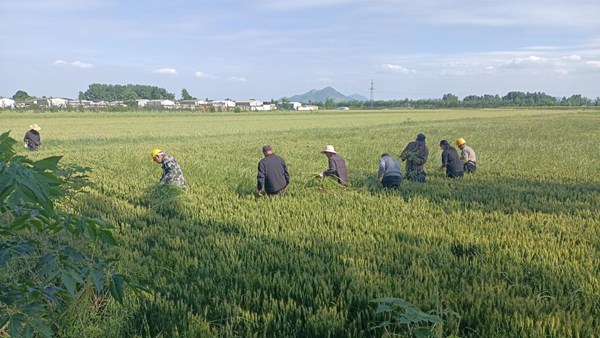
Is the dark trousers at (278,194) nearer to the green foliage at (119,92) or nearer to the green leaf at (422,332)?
the green leaf at (422,332)

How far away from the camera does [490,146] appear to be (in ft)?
70.6

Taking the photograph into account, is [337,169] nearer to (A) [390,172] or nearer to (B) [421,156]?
(A) [390,172]

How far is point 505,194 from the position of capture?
376 inches

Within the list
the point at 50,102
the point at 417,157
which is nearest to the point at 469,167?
the point at 417,157

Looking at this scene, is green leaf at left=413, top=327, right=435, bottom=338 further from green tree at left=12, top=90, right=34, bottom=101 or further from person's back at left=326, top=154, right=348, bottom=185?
green tree at left=12, top=90, right=34, bottom=101

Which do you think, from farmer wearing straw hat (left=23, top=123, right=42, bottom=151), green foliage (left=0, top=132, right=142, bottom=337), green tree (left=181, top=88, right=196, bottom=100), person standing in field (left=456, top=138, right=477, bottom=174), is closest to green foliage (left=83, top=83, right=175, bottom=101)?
green tree (left=181, top=88, right=196, bottom=100)

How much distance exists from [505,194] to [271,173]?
5427 millimetres

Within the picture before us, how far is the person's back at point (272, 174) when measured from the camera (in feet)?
29.3

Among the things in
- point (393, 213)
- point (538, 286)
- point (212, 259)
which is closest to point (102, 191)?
point (212, 259)

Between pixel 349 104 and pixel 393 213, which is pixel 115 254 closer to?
pixel 393 213

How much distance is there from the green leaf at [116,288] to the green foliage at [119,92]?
193 meters

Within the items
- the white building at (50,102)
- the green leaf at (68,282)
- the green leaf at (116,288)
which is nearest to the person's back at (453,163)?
the green leaf at (116,288)

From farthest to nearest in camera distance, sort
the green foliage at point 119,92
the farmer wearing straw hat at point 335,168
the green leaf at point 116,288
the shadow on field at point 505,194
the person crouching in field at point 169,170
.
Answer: the green foliage at point 119,92 < the farmer wearing straw hat at point 335,168 < the person crouching in field at point 169,170 < the shadow on field at point 505,194 < the green leaf at point 116,288

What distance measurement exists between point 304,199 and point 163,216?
2.99 m
